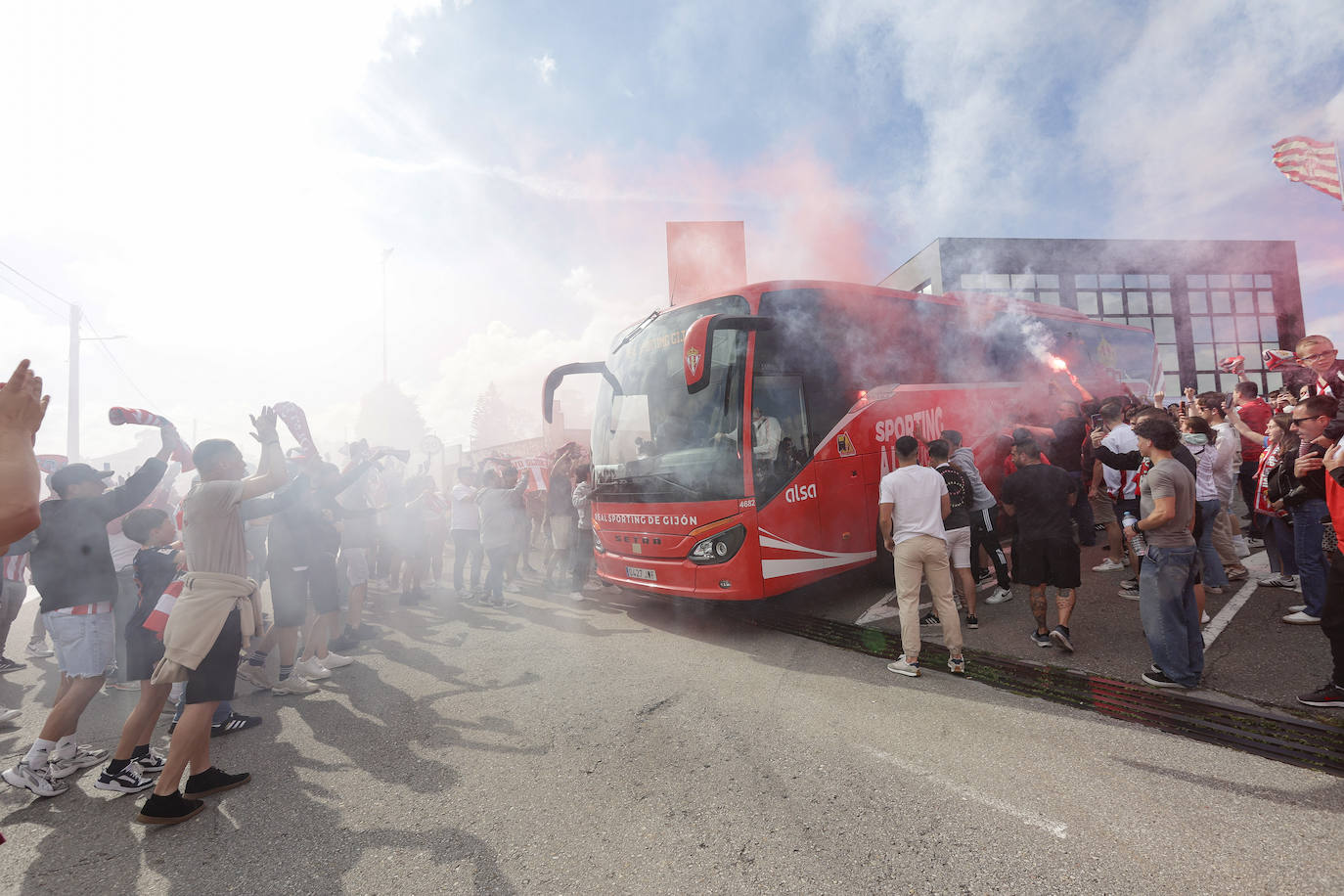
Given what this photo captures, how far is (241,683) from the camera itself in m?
5.27

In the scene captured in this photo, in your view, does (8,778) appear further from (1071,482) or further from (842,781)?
(1071,482)

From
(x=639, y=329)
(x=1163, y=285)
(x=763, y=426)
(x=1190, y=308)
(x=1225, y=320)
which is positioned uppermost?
(x=1163, y=285)

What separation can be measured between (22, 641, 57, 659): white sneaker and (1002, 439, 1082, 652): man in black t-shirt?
1017 centimetres

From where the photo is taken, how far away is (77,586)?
377cm

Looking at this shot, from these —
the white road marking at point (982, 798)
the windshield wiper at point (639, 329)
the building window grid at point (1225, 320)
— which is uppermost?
the building window grid at point (1225, 320)

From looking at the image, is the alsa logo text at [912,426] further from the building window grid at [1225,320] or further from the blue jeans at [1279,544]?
the building window grid at [1225,320]

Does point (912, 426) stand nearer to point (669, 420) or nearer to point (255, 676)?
point (669, 420)

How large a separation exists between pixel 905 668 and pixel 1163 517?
197 cm

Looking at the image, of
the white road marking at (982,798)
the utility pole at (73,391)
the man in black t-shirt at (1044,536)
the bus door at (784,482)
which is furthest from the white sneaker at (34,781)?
the utility pole at (73,391)

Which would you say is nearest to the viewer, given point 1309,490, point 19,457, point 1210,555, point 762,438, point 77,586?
point 19,457

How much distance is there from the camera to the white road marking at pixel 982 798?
255cm

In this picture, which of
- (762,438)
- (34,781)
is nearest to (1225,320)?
(762,438)

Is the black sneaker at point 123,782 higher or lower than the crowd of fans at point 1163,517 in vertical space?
lower

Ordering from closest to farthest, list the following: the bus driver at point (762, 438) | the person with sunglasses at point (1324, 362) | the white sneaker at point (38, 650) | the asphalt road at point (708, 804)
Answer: the asphalt road at point (708, 804)
the person with sunglasses at point (1324, 362)
the bus driver at point (762, 438)
the white sneaker at point (38, 650)
